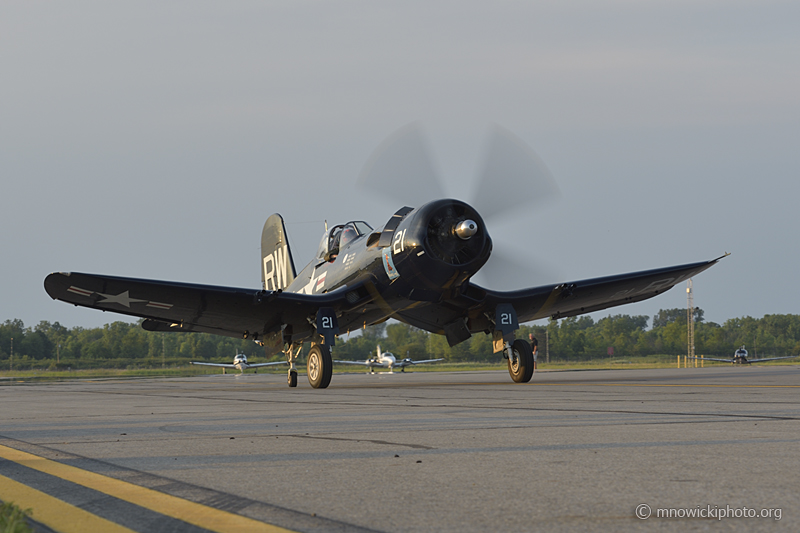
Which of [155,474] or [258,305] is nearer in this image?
[155,474]

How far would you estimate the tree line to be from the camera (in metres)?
124

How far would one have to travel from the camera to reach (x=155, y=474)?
12.2ft

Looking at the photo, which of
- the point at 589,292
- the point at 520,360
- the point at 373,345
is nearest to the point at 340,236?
the point at 520,360

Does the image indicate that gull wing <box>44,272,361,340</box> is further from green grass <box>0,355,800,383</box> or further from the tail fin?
green grass <box>0,355,800,383</box>

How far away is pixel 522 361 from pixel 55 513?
13.3m

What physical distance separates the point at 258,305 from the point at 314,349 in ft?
5.23

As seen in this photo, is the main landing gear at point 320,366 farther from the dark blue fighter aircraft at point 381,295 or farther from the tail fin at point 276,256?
the tail fin at point 276,256

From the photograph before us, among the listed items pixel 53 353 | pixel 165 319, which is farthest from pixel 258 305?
pixel 53 353

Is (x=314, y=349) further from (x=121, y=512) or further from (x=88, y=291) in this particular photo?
→ (x=121, y=512)

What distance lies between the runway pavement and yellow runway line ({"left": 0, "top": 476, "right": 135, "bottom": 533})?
0.04ft

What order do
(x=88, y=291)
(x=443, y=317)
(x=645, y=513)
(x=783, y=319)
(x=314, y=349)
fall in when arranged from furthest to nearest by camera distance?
(x=783, y=319) → (x=443, y=317) → (x=314, y=349) → (x=88, y=291) → (x=645, y=513)

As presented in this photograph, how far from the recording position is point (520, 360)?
15.5m

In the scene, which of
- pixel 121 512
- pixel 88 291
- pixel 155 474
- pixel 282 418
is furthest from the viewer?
pixel 88 291

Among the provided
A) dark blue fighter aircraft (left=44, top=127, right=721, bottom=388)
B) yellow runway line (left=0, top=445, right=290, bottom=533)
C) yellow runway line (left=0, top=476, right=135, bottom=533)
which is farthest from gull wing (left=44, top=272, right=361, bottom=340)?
yellow runway line (left=0, top=476, right=135, bottom=533)
